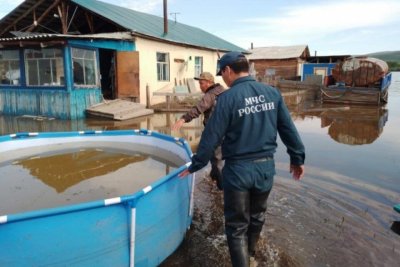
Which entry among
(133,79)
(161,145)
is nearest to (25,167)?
(161,145)

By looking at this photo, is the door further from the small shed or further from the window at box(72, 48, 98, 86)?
the small shed

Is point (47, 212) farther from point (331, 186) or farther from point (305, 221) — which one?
point (331, 186)

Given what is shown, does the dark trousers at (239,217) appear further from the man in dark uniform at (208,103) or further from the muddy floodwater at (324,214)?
the man in dark uniform at (208,103)

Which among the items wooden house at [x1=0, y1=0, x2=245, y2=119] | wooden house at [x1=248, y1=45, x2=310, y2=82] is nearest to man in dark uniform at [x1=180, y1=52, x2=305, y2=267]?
wooden house at [x1=0, y1=0, x2=245, y2=119]

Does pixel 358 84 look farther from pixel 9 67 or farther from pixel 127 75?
pixel 9 67

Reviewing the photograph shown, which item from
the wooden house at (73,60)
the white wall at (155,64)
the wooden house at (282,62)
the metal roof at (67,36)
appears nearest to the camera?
the metal roof at (67,36)

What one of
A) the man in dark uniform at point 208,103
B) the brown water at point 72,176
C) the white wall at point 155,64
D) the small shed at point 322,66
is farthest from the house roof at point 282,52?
the man in dark uniform at point 208,103

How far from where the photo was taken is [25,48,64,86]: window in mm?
11820

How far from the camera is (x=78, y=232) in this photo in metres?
2.38

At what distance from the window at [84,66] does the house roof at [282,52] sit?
22825mm

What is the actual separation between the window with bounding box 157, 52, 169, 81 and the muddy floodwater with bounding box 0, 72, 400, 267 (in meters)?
7.58

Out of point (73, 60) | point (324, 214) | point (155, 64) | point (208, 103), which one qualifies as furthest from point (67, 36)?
point (324, 214)

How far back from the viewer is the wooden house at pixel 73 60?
38.7ft

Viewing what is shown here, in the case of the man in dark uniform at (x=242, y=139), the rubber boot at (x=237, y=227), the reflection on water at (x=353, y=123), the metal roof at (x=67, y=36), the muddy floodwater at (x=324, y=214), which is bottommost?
the muddy floodwater at (x=324, y=214)
